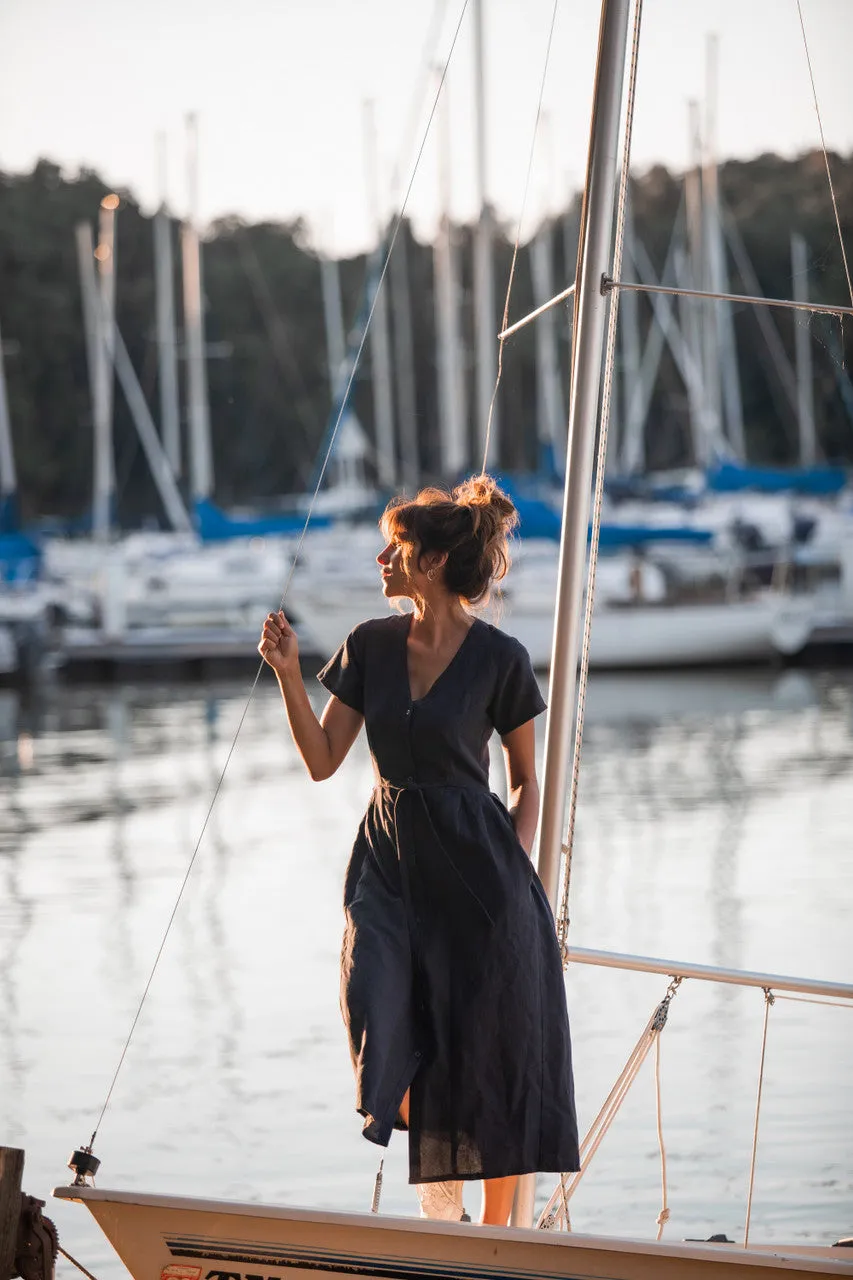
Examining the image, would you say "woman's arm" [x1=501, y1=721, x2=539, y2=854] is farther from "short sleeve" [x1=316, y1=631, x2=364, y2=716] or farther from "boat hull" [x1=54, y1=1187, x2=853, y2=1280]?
"boat hull" [x1=54, y1=1187, x2=853, y2=1280]

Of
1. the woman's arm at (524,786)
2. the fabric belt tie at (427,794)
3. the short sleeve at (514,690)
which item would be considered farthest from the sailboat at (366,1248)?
the short sleeve at (514,690)

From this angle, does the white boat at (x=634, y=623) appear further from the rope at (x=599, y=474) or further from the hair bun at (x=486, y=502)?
the hair bun at (x=486, y=502)

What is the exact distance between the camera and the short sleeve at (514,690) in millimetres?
4000

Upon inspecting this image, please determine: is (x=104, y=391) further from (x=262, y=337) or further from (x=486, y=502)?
(x=486, y=502)

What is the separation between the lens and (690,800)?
17328 mm

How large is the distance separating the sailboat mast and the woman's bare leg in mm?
673

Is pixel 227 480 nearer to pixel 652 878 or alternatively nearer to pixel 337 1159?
pixel 652 878

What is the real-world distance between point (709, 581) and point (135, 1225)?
3177cm

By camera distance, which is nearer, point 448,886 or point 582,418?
point 448,886

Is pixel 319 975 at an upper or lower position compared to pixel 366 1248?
lower

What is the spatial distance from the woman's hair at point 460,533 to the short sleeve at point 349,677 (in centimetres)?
21

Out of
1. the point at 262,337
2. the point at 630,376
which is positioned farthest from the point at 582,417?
the point at 262,337

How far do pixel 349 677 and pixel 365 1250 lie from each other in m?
1.16

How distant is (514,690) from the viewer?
400cm
